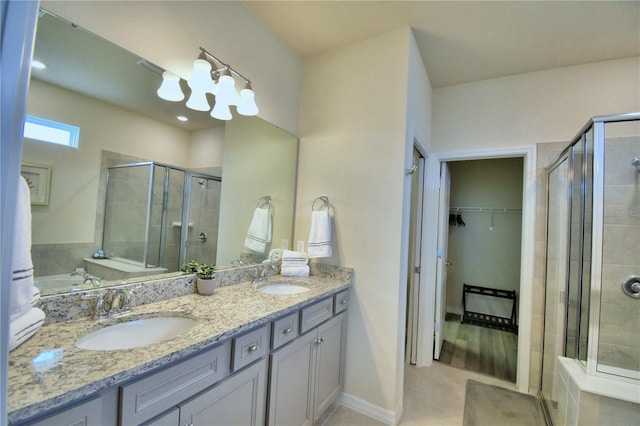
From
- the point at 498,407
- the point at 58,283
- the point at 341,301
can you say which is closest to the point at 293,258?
the point at 341,301

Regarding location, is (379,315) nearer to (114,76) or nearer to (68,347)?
(68,347)

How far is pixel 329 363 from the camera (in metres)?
1.83

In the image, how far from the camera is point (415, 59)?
6.85 feet

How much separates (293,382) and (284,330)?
33cm

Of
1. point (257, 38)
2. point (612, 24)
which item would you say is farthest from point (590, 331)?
point (257, 38)

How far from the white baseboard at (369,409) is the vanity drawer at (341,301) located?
657mm

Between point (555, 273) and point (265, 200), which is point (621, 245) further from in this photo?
point (265, 200)

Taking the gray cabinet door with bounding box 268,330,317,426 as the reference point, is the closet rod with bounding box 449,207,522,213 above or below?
above

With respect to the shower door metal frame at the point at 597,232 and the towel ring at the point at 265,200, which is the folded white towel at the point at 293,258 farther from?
the shower door metal frame at the point at 597,232

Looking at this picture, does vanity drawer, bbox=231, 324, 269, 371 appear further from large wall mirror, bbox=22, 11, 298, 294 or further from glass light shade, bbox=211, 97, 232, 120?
glass light shade, bbox=211, 97, 232, 120

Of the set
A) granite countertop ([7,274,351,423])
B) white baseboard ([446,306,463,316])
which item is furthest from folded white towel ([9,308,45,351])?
white baseboard ([446,306,463,316])

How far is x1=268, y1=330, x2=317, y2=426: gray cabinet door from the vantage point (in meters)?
1.35

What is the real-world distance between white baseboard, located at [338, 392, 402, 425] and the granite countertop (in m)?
1.07

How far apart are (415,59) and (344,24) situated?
0.60 metres
